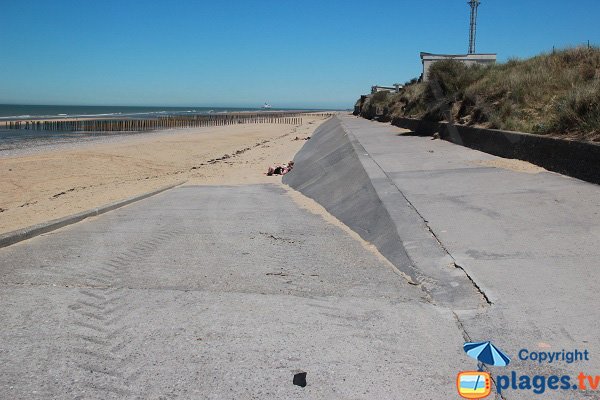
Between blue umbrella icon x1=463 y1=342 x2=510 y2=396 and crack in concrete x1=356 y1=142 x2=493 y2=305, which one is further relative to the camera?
crack in concrete x1=356 y1=142 x2=493 y2=305

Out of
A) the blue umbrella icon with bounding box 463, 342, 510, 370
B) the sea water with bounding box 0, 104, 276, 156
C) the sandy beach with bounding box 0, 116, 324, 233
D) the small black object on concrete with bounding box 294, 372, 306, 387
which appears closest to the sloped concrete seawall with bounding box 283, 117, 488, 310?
the blue umbrella icon with bounding box 463, 342, 510, 370

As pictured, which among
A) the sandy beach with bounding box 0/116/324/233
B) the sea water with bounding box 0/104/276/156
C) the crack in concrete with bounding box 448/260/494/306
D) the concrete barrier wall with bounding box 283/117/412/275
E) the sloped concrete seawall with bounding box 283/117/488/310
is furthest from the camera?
the sea water with bounding box 0/104/276/156

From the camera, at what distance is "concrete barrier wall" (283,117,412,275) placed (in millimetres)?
5970

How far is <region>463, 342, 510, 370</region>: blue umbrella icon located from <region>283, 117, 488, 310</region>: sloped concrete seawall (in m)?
0.64

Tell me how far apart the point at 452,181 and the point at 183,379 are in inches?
254

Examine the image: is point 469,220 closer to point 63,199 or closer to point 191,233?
point 191,233

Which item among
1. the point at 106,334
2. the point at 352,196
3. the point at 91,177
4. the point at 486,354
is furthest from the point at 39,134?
the point at 486,354

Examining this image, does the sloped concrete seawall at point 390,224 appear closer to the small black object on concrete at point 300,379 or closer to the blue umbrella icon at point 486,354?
the blue umbrella icon at point 486,354

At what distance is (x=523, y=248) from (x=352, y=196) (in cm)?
411

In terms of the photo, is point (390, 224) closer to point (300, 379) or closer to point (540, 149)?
point (300, 379)

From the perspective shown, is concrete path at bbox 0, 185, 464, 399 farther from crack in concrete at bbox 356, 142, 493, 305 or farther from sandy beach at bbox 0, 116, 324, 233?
sandy beach at bbox 0, 116, 324, 233

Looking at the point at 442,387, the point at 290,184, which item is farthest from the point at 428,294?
the point at 290,184

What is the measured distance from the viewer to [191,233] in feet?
23.7

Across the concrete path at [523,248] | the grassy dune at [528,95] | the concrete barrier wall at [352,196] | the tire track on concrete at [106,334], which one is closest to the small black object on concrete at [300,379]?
the tire track on concrete at [106,334]
